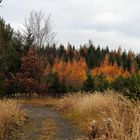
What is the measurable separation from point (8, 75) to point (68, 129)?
33.1 meters

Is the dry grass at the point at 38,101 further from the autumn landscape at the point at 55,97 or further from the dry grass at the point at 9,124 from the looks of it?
the dry grass at the point at 9,124

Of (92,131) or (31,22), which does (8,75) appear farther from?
(92,131)

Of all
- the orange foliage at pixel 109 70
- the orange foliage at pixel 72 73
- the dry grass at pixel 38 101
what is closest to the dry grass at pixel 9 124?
the dry grass at pixel 38 101

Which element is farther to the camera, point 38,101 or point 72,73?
point 72,73

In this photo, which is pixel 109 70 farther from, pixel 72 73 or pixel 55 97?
pixel 55 97

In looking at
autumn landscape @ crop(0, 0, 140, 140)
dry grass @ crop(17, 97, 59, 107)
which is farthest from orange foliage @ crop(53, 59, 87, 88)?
dry grass @ crop(17, 97, 59, 107)

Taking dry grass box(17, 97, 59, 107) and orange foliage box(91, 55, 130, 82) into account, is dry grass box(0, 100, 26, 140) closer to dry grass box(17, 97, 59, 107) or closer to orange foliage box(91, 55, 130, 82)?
dry grass box(17, 97, 59, 107)

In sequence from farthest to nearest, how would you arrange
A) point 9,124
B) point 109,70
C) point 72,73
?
point 109,70 → point 72,73 → point 9,124

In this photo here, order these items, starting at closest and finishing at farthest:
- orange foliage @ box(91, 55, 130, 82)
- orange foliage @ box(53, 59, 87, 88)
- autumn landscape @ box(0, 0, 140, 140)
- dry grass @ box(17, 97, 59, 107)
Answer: autumn landscape @ box(0, 0, 140, 140), dry grass @ box(17, 97, 59, 107), orange foliage @ box(53, 59, 87, 88), orange foliage @ box(91, 55, 130, 82)

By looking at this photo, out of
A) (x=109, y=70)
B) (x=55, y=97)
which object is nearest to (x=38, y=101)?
(x=55, y=97)

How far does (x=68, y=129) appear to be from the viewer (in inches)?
647

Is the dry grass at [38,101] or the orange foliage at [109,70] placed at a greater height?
the orange foliage at [109,70]

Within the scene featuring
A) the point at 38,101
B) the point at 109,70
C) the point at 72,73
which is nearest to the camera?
the point at 38,101

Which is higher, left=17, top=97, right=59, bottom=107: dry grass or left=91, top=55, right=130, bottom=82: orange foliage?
left=91, top=55, right=130, bottom=82: orange foliage
